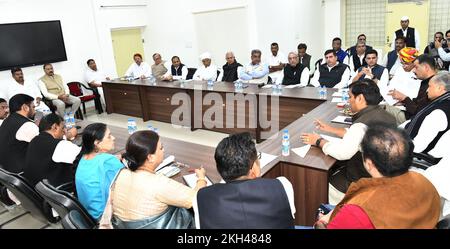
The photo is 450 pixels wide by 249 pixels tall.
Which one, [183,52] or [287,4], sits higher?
[287,4]

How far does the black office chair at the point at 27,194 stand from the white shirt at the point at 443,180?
2727 millimetres

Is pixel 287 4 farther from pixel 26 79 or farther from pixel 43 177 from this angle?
pixel 43 177

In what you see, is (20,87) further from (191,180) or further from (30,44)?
(191,180)

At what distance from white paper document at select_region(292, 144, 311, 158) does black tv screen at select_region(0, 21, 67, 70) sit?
606 centimetres

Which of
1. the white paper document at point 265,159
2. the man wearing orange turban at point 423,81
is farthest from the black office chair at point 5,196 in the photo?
the man wearing orange turban at point 423,81

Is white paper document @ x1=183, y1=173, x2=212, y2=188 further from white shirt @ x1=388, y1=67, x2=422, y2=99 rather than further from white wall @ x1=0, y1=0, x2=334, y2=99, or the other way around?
white wall @ x1=0, y1=0, x2=334, y2=99

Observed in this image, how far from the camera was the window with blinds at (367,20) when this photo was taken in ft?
26.2

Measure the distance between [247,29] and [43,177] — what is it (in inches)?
219

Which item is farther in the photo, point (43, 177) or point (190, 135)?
point (190, 135)

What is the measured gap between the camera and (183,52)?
8.45m

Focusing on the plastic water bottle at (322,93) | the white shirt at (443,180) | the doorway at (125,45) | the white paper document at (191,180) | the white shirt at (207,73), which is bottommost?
the white shirt at (443,180)

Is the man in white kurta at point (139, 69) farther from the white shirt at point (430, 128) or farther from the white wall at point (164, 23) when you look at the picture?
the white shirt at point (430, 128)

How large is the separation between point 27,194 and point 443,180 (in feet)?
9.26
